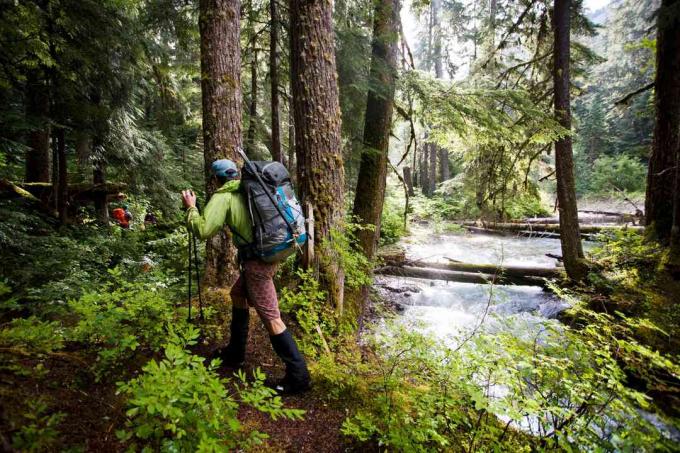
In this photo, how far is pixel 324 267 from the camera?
429 cm

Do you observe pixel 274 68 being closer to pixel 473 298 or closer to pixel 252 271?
pixel 252 271

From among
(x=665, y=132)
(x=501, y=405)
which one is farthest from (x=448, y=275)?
(x=501, y=405)

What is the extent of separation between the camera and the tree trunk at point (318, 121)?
4.14 metres

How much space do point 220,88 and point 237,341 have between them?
3662mm

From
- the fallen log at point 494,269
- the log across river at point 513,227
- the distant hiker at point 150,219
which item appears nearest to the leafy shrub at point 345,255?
the fallen log at point 494,269

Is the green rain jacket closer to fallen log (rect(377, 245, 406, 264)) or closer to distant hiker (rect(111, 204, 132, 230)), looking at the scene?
fallen log (rect(377, 245, 406, 264))

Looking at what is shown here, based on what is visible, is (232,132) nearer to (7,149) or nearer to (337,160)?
(337,160)

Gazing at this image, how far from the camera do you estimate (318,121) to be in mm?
4223

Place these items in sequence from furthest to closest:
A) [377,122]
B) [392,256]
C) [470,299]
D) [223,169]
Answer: [392,256] < [470,299] < [377,122] < [223,169]

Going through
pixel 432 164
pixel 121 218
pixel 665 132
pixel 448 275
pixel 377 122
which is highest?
pixel 432 164

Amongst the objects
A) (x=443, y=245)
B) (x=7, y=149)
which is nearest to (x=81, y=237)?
(x=7, y=149)

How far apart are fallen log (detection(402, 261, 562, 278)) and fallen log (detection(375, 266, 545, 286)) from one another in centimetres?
13

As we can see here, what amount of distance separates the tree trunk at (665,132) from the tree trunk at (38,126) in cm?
1209

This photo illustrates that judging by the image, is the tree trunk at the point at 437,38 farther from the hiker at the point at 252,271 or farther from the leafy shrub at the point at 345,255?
the hiker at the point at 252,271
